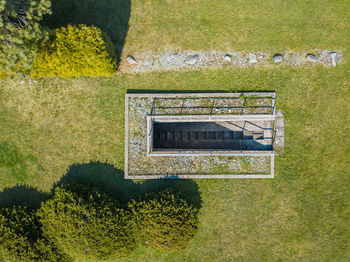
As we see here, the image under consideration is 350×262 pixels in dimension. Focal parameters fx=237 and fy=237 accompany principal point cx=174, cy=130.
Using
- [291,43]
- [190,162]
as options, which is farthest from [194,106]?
[291,43]

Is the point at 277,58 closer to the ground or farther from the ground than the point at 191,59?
farther from the ground

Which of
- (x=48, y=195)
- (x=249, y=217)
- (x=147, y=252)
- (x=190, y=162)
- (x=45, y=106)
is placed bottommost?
(x=147, y=252)

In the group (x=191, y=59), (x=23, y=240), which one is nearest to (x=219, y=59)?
(x=191, y=59)

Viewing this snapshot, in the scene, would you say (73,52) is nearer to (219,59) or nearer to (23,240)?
(219,59)

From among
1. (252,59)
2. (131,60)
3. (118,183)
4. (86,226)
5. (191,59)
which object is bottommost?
(86,226)

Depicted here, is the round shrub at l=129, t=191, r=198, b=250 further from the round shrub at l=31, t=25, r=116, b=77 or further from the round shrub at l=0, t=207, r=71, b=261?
the round shrub at l=31, t=25, r=116, b=77

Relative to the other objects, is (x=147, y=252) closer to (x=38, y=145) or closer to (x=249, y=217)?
(x=249, y=217)

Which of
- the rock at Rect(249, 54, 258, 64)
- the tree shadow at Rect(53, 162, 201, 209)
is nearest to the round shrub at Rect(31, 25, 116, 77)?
the tree shadow at Rect(53, 162, 201, 209)
